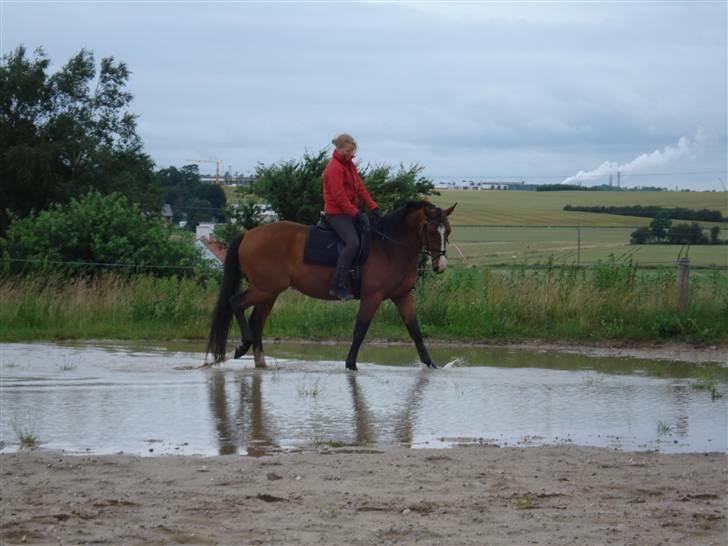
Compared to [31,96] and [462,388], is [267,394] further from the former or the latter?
[31,96]

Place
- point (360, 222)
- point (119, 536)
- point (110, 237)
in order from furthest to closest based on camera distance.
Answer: point (110, 237) < point (360, 222) < point (119, 536)

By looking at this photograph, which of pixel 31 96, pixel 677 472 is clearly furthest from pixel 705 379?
pixel 31 96

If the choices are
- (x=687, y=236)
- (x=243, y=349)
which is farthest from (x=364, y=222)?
(x=687, y=236)

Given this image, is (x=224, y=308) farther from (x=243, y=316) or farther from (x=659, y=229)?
(x=659, y=229)

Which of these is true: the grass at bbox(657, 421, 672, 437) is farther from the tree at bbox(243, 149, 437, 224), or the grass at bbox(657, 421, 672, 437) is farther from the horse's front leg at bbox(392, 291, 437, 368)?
the tree at bbox(243, 149, 437, 224)

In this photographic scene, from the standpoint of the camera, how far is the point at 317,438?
10234mm

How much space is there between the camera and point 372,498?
7.62m

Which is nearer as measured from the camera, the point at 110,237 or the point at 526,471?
the point at 526,471

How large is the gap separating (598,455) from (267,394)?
4.62 meters

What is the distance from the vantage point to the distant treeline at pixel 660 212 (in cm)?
5347

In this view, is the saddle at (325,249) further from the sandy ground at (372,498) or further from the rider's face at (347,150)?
the sandy ground at (372,498)

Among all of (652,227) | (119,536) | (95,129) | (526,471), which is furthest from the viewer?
(95,129)

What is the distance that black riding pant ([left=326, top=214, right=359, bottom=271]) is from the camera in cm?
1548

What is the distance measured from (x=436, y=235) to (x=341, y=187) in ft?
4.50
